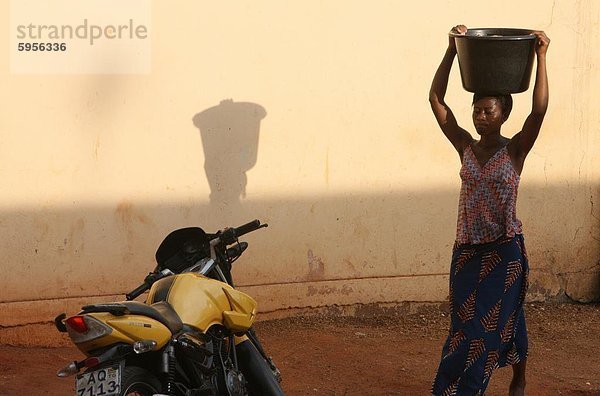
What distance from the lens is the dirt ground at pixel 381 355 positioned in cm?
604

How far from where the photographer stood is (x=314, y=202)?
6941 millimetres

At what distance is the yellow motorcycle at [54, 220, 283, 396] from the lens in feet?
12.9

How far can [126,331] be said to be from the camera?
155 inches

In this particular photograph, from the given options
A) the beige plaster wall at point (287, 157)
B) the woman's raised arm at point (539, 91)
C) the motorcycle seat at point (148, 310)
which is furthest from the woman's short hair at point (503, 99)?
the beige plaster wall at point (287, 157)

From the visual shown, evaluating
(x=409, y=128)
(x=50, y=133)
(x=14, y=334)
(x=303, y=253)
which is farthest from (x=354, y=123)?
(x=14, y=334)

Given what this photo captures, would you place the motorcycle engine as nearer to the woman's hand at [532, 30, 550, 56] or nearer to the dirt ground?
the dirt ground

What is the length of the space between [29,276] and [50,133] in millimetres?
849

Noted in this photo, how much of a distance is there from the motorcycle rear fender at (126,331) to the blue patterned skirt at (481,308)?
1.64 m

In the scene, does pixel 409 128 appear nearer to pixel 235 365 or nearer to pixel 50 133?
pixel 50 133

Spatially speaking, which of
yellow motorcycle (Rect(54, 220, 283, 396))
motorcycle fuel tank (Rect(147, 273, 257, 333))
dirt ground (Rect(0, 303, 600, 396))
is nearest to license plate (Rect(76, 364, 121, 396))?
yellow motorcycle (Rect(54, 220, 283, 396))

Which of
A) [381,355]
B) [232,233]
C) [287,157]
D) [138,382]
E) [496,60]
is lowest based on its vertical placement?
[381,355]

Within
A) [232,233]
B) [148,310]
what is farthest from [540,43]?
[148,310]

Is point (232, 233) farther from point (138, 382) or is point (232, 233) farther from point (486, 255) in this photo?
point (486, 255)

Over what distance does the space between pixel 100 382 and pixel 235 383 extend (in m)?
0.81
